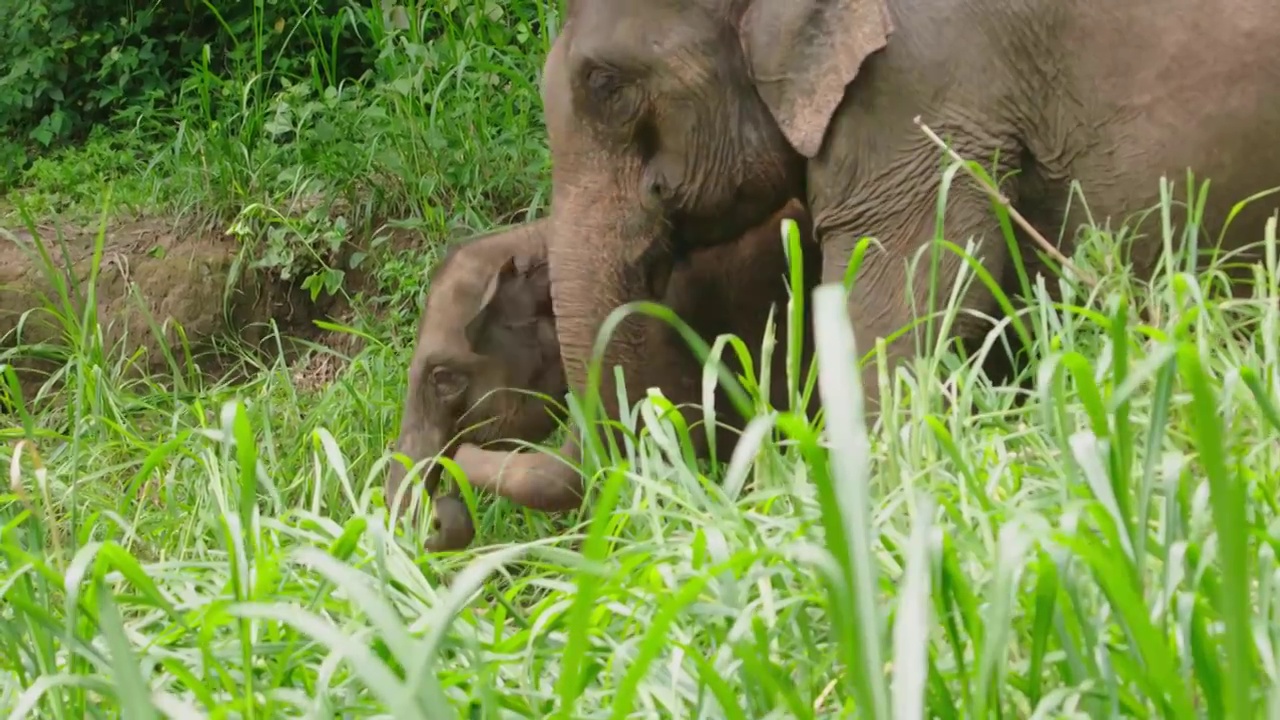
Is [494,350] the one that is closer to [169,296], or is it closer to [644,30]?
[644,30]

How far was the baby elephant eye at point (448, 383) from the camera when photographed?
11.5 feet

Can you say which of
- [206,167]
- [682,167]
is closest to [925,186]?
[682,167]

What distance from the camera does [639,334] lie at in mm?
3127

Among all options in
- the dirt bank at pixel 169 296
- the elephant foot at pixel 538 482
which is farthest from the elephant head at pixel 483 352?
the dirt bank at pixel 169 296

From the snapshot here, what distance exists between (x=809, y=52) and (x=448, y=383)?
1.28m

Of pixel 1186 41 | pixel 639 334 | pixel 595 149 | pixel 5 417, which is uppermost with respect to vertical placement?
pixel 1186 41

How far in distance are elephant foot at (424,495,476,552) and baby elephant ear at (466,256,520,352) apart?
1.23 ft

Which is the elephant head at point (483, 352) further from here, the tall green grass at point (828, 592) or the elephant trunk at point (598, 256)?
the tall green grass at point (828, 592)

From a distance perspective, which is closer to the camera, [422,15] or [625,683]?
[625,683]

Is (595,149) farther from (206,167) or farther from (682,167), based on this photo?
(206,167)

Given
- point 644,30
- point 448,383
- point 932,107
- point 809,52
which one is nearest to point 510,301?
point 448,383

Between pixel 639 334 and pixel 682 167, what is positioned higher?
pixel 682 167

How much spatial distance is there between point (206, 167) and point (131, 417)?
5.14 feet

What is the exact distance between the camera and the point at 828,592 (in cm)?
97
